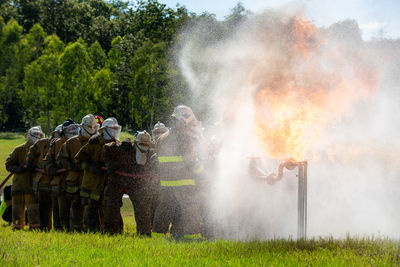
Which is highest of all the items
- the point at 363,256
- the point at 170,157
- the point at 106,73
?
the point at 106,73

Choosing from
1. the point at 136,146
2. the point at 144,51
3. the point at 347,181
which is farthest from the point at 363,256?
Result: the point at 144,51

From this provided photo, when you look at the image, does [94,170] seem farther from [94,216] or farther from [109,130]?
[94,216]

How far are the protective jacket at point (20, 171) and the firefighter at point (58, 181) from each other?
1.01 m

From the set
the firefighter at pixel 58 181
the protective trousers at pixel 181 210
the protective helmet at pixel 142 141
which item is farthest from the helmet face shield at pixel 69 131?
the protective trousers at pixel 181 210

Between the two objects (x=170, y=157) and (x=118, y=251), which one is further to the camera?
(x=170, y=157)

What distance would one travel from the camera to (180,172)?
9.45 m

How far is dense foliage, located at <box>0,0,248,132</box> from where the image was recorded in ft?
114

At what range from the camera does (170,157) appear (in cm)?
946

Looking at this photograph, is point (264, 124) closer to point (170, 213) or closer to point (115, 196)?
point (170, 213)

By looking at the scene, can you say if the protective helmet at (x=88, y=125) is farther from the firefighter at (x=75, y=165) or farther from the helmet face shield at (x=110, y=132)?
the helmet face shield at (x=110, y=132)

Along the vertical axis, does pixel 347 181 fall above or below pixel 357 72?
below

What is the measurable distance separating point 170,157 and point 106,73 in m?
29.7

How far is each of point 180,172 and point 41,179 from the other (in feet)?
13.1

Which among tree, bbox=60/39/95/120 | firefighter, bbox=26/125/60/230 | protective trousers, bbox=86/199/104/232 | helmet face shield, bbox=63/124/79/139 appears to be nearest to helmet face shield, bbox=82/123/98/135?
helmet face shield, bbox=63/124/79/139
